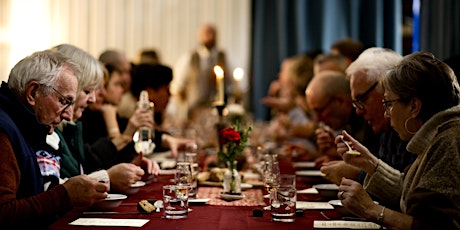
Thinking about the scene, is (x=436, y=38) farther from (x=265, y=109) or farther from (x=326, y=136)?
(x=265, y=109)

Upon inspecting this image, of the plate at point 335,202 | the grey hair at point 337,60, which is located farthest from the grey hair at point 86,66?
the grey hair at point 337,60

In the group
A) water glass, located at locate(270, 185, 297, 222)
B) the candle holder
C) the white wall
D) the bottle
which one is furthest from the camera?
the white wall

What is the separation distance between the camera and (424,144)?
215 cm

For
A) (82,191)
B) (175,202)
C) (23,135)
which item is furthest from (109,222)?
(23,135)

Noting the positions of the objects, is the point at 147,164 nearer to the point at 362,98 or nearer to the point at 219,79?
the point at 219,79

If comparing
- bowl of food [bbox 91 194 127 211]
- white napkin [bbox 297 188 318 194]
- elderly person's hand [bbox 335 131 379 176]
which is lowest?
white napkin [bbox 297 188 318 194]

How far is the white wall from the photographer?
10055 millimetres

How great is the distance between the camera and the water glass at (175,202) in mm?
2359

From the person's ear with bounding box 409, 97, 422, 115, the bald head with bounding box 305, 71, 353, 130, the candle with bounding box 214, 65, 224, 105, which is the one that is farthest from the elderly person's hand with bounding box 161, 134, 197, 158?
the person's ear with bounding box 409, 97, 422, 115

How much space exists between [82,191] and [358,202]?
839 mm

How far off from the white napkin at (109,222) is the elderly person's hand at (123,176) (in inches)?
19.5

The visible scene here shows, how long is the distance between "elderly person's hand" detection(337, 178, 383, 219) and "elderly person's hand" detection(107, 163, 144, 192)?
92cm

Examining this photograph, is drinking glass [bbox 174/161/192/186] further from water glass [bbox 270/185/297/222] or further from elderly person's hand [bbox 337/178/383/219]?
elderly person's hand [bbox 337/178/383/219]

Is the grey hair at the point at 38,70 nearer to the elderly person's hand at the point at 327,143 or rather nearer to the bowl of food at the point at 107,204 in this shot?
the bowl of food at the point at 107,204
